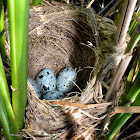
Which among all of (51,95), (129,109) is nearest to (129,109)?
(129,109)

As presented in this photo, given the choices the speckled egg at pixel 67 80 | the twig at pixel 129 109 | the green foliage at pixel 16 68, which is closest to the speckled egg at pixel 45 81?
the speckled egg at pixel 67 80

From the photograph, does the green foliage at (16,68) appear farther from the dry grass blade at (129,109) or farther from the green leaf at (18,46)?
the dry grass blade at (129,109)

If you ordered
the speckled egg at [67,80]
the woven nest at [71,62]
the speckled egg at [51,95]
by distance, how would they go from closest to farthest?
the woven nest at [71,62]
the speckled egg at [51,95]
the speckled egg at [67,80]

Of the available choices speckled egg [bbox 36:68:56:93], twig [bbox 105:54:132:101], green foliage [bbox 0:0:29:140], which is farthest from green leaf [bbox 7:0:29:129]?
speckled egg [bbox 36:68:56:93]

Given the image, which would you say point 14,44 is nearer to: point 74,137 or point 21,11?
point 21,11

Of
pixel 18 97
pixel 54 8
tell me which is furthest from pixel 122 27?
pixel 54 8

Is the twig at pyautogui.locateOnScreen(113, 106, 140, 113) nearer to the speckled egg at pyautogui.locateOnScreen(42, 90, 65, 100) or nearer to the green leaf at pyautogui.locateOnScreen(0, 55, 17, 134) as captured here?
the green leaf at pyautogui.locateOnScreen(0, 55, 17, 134)

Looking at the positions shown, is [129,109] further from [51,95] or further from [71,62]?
[71,62]
